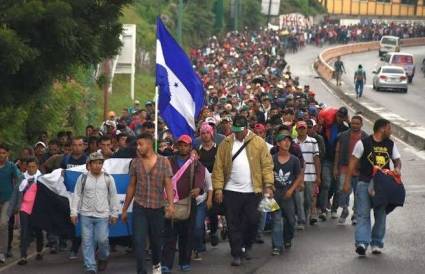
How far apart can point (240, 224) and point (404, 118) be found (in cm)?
2517

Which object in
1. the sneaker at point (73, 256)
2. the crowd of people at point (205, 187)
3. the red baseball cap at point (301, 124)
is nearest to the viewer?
the crowd of people at point (205, 187)

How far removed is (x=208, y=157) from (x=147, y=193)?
1828 mm

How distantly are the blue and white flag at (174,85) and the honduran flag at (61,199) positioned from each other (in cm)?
119

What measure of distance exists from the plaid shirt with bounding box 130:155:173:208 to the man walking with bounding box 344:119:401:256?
8.69ft

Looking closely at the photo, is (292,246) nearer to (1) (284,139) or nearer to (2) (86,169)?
(1) (284,139)

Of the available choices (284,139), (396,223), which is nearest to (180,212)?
(284,139)

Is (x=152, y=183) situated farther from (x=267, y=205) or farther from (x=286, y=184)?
(x=286, y=184)

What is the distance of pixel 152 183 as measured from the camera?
36.1 feet

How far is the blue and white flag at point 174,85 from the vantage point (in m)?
13.5

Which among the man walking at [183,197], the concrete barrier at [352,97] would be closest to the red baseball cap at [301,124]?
the man walking at [183,197]

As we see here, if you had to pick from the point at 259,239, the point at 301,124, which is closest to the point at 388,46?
the point at 301,124

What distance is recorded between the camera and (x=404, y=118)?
36438mm

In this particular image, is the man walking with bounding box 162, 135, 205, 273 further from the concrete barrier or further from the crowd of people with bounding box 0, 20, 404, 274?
the concrete barrier

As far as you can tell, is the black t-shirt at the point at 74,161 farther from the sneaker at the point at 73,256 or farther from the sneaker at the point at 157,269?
the sneaker at the point at 157,269
